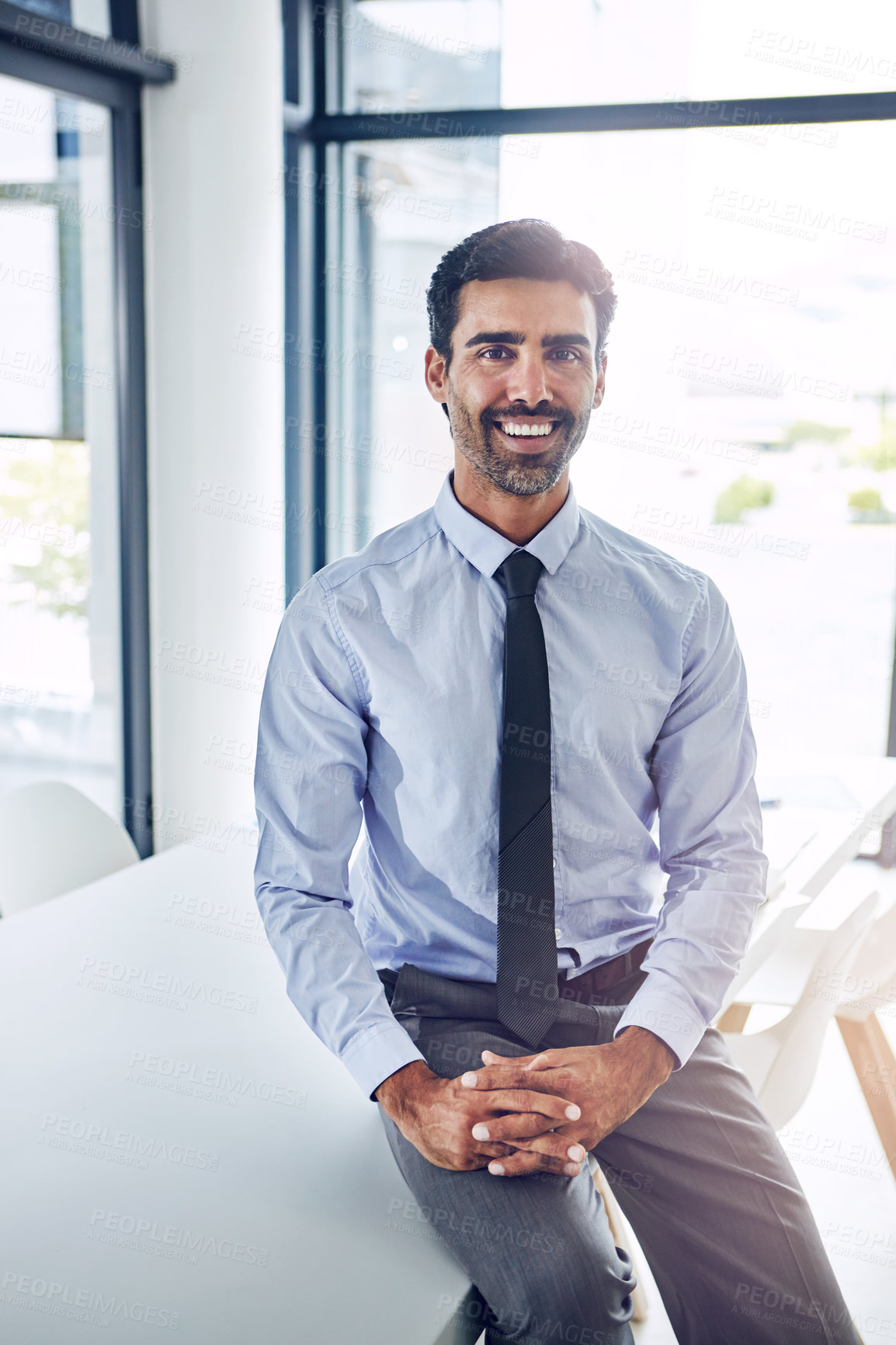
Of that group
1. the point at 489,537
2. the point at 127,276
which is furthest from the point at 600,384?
the point at 127,276

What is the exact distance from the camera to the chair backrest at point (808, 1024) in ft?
5.91

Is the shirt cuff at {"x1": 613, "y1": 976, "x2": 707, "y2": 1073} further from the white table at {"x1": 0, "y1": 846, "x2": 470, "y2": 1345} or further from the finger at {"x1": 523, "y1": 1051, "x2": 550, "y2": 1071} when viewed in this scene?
the white table at {"x1": 0, "y1": 846, "x2": 470, "y2": 1345}

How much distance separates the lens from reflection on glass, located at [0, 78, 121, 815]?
3117 mm

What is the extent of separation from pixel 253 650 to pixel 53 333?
3.90 feet

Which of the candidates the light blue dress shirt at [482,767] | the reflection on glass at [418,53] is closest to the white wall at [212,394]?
the reflection on glass at [418,53]

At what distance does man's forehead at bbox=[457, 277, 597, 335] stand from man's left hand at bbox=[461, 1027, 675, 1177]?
37.2 inches

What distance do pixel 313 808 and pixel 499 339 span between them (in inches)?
27.3

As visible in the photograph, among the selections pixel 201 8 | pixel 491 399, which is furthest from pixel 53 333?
pixel 491 399

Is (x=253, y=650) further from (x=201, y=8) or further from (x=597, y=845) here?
(x=597, y=845)

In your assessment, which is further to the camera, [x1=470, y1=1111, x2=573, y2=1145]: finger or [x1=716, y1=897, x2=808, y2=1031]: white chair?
[x1=716, y1=897, x2=808, y2=1031]: white chair

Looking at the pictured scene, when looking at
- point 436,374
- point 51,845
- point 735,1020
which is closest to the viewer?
point 436,374

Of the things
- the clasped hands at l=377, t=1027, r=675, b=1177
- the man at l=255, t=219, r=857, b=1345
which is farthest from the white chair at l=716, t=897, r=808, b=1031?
the clasped hands at l=377, t=1027, r=675, b=1177

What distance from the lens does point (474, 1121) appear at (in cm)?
118

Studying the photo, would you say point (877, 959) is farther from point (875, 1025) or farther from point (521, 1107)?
point (521, 1107)
